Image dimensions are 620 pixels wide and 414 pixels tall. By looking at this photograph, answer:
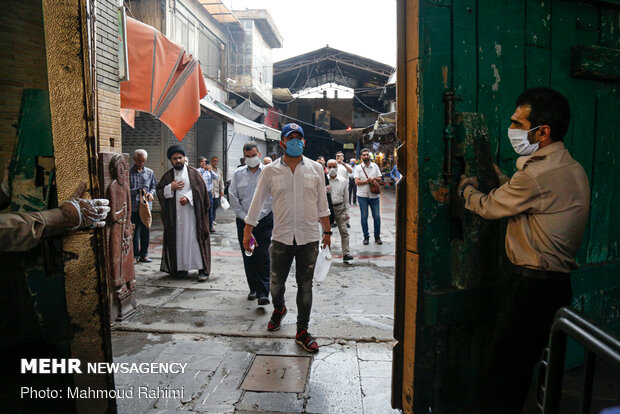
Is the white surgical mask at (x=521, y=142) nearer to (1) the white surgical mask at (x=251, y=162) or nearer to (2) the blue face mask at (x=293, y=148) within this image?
(2) the blue face mask at (x=293, y=148)

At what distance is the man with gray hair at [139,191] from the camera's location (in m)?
6.28

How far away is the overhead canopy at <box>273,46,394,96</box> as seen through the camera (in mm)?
24875

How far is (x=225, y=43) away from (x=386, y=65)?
476 inches

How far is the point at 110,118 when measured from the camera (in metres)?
4.61

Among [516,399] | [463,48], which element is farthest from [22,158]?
[516,399]

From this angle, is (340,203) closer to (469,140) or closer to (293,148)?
(293,148)

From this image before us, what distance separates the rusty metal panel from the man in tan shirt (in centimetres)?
148

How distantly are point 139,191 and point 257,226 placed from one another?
2915 mm

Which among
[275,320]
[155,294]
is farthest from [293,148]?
[155,294]

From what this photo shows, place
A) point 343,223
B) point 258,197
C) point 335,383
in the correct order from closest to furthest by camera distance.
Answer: point 335,383, point 258,197, point 343,223

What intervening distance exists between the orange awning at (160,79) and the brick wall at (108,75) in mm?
422

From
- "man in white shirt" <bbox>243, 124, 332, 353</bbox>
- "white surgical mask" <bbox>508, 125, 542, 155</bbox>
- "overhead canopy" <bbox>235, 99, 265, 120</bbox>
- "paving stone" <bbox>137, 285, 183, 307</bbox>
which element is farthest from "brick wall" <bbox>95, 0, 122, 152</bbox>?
"overhead canopy" <bbox>235, 99, 265, 120</bbox>

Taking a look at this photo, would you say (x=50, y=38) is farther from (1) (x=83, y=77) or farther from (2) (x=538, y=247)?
(2) (x=538, y=247)

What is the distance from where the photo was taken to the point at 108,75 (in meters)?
4.64
